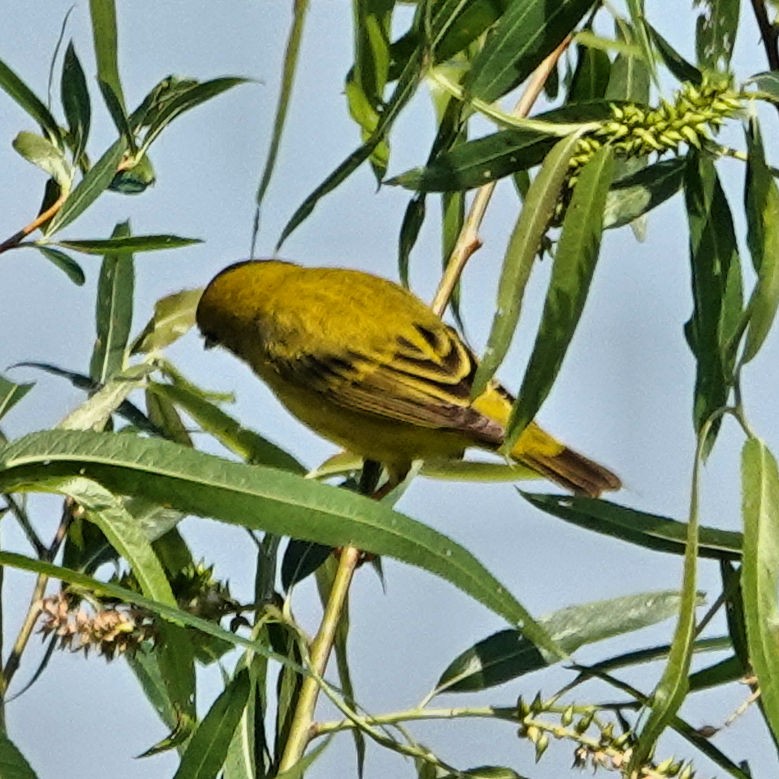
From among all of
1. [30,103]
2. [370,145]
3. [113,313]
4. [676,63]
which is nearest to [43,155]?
[30,103]

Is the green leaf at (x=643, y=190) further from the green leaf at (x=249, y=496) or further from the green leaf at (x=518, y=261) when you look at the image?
the green leaf at (x=249, y=496)

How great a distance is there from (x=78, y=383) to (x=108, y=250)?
0.32 m

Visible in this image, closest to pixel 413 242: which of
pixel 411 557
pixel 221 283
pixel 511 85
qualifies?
pixel 511 85

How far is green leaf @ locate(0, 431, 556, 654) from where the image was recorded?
177cm

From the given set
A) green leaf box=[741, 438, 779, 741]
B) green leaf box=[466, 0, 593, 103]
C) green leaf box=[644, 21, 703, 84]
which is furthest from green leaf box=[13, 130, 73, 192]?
green leaf box=[741, 438, 779, 741]

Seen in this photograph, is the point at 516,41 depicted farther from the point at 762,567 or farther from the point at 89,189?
the point at 762,567

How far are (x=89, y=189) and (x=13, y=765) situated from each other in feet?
3.68

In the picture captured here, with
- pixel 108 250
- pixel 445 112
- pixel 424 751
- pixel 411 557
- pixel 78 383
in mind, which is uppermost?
pixel 445 112

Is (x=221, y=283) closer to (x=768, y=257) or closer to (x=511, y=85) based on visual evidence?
(x=511, y=85)

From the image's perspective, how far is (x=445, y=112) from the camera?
2.89 m

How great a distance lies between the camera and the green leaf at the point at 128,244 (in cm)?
254

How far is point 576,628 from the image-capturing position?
7.92 feet

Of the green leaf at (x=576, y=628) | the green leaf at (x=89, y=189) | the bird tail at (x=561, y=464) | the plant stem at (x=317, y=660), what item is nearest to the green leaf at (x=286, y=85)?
the green leaf at (x=89, y=189)

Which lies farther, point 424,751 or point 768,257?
point 424,751
